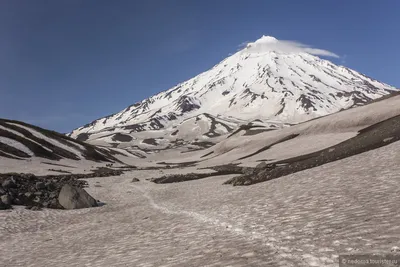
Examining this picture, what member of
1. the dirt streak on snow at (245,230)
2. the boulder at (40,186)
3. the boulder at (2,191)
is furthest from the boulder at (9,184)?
the dirt streak on snow at (245,230)

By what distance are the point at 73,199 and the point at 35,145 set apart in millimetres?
75049

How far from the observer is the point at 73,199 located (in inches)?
1303

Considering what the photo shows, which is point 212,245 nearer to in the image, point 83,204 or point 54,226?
point 54,226

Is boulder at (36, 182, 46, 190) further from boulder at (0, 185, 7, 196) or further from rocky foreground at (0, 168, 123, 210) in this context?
boulder at (0, 185, 7, 196)

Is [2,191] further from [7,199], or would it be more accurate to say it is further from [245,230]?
[245,230]

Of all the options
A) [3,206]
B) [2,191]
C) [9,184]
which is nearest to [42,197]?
[2,191]

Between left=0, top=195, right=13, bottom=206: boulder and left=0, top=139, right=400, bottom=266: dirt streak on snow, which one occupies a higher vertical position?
left=0, top=195, right=13, bottom=206: boulder

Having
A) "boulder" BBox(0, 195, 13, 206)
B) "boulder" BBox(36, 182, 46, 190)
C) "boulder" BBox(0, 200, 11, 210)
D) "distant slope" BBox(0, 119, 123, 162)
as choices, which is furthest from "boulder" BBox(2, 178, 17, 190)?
"distant slope" BBox(0, 119, 123, 162)

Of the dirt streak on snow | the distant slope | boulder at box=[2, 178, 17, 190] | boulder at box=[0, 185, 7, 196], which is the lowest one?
the dirt streak on snow

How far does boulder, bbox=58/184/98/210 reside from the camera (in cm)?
3281

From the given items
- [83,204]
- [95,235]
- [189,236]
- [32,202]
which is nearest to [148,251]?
[189,236]

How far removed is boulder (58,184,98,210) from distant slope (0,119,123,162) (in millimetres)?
58114

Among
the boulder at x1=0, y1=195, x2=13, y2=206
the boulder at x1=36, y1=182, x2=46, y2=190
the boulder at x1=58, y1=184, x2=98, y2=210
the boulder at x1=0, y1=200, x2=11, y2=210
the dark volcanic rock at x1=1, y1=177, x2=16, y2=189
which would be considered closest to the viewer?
the boulder at x1=0, y1=200, x2=11, y2=210

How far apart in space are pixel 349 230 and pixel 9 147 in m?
97.6
